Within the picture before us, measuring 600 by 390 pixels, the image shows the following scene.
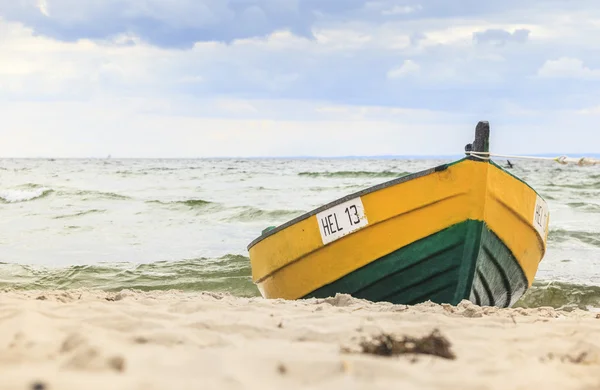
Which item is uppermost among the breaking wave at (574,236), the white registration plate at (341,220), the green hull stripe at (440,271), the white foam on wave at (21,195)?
the white registration plate at (341,220)

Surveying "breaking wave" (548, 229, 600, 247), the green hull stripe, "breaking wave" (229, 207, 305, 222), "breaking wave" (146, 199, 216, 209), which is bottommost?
"breaking wave" (146, 199, 216, 209)

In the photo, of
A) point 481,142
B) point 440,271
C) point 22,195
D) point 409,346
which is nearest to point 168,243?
point 440,271

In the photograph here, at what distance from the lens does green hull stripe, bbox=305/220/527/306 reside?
4285 mm

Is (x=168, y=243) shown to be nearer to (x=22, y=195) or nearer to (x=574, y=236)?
(x=574, y=236)

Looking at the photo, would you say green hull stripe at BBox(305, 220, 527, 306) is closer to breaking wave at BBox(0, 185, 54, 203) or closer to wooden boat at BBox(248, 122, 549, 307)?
wooden boat at BBox(248, 122, 549, 307)

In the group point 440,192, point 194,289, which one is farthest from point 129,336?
point 194,289

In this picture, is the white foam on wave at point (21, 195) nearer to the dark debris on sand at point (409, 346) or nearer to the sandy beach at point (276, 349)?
the sandy beach at point (276, 349)

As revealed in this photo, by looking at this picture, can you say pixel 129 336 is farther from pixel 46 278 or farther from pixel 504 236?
pixel 46 278

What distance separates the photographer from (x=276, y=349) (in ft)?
8.50

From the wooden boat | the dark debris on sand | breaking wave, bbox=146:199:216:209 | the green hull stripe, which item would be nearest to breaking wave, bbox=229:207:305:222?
breaking wave, bbox=146:199:216:209

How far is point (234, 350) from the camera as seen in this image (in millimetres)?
2568

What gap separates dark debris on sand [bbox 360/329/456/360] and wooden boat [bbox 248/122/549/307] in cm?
159

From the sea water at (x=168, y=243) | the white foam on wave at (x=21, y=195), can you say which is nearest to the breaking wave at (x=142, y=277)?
the sea water at (x=168, y=243)

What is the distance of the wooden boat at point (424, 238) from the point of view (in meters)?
4.21
